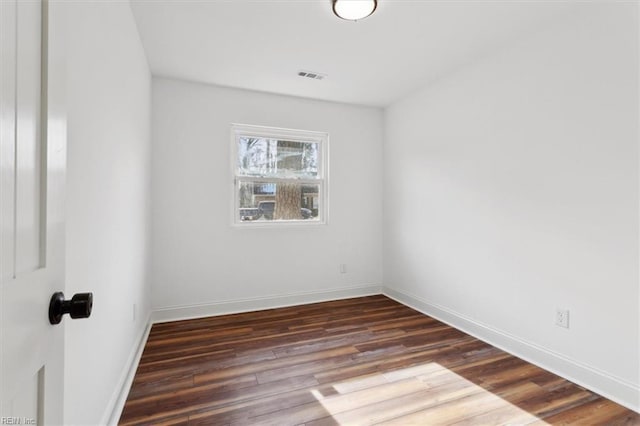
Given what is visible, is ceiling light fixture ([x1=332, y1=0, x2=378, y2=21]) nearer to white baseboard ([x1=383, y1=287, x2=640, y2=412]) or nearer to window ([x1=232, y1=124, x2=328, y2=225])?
window ([x1=232, y1=124, x2=328, y2=225])

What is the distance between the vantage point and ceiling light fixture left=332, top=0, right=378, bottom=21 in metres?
1.94

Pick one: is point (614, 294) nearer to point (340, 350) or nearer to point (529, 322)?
point (529, 322)

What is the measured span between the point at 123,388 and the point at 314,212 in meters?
2.52

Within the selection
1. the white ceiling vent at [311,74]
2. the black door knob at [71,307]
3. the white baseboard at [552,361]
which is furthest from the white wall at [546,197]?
the black door knob at [71,307]

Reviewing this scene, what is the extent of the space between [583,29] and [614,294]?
1710mm

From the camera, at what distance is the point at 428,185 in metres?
3.37

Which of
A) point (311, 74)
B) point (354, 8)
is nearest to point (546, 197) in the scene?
point (354, 8)

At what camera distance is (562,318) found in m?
2.15

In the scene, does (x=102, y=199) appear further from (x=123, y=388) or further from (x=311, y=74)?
(x=311, y=74)

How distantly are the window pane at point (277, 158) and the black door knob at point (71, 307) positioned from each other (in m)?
2.92

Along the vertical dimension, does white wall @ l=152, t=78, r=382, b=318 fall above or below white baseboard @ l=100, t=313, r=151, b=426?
above

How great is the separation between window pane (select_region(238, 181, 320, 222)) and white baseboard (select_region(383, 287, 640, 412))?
1830 mm

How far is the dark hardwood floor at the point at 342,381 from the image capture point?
173 cm

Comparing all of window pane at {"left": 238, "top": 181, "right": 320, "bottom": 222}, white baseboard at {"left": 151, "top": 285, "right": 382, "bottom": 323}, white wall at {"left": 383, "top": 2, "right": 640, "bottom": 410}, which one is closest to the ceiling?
white wall at {"left": 383, "top": 2, "right": 640, "bottom": 410}
